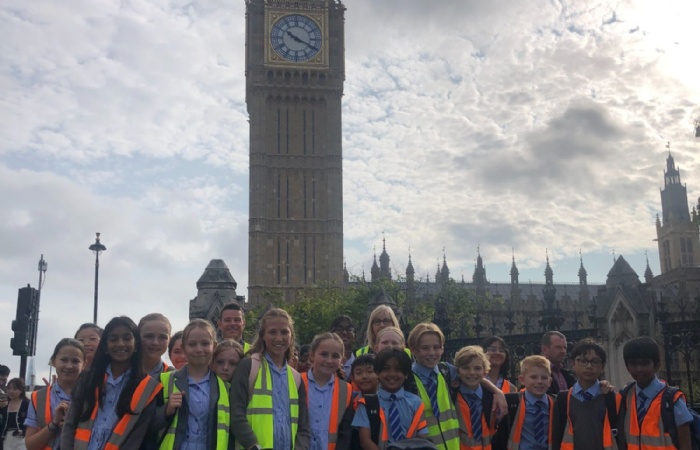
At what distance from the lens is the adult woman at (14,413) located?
9289mm

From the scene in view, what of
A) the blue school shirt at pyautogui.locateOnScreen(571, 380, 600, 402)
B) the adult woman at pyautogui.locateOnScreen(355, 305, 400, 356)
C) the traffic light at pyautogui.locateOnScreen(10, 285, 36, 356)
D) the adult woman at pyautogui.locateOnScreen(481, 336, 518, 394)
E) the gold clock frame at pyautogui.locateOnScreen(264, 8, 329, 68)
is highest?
the gold clock frame at pyautogui.locateOnScreen(264, 8, 329, 68)

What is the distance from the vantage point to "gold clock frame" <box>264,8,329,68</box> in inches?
2370

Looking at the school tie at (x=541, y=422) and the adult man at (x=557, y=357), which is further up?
the adult man at (x=557, y=357)

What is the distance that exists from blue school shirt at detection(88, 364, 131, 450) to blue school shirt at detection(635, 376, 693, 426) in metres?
3.79

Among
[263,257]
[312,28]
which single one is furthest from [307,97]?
[263,257]

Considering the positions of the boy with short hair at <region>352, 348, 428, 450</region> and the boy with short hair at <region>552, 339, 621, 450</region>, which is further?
the boy with short hair at <region>552, 339, 621, 450</region>

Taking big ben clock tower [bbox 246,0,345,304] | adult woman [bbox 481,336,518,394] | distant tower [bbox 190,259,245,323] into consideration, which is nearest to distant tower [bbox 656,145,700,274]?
big ben clock tower [bbox 246,0,345,304]

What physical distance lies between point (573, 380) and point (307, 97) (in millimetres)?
56378

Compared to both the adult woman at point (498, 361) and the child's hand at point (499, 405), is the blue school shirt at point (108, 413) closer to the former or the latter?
the child's hand at point (499, 405)

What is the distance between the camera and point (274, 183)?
202 ft

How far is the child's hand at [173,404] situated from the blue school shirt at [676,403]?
132 inches

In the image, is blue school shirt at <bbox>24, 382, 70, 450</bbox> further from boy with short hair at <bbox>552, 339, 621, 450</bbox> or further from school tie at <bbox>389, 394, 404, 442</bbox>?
boy with short hair at <bbox>552, 339, 621, 450</bbox>

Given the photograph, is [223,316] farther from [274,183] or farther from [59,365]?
[274,183]

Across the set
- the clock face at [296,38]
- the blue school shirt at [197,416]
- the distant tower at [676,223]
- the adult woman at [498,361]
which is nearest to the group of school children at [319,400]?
the blue school shirt at [197,416]
